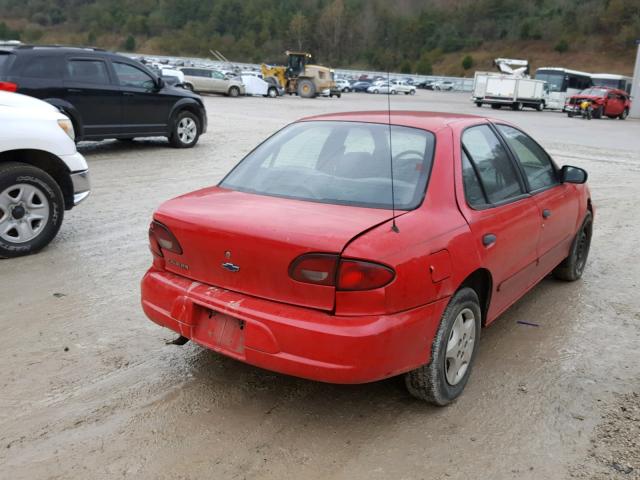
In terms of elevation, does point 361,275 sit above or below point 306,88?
above

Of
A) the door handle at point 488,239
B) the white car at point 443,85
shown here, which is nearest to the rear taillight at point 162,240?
the door handle at point 488,239

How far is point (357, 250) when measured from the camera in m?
2.77

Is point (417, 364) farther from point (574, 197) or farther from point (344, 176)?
point (574, 197)

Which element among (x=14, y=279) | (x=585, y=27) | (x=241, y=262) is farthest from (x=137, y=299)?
(x=585, y=27)

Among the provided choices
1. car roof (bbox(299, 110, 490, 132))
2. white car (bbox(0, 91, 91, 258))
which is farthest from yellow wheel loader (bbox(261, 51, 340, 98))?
car roof (bbox(299, 110, 490, 132))

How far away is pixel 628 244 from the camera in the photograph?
6895mm

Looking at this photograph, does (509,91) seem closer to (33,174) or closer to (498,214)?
(33,174)

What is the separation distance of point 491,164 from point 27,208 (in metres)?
4.00

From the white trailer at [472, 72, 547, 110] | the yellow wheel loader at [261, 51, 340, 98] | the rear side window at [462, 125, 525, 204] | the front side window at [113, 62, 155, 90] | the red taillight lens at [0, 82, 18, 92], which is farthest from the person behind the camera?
the yellow wheel loader at [261, 51, 340, 98]

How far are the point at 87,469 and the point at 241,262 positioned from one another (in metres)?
1.15

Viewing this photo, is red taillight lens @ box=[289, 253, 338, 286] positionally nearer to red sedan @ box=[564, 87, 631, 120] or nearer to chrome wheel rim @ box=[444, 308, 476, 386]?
chrome wheel rim @ box=[444, 308, 476, 386]

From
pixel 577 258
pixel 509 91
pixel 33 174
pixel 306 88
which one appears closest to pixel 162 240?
pixel 33 174

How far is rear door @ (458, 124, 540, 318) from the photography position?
3488mm

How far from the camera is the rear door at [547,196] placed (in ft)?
14.2
